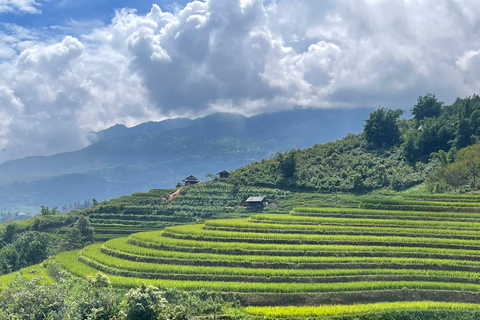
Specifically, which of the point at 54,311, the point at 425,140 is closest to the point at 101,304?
the point at 54,311

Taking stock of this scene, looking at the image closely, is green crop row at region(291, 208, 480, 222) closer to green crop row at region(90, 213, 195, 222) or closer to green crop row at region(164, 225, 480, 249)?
green crop row at region(164, 225, 480, 249)

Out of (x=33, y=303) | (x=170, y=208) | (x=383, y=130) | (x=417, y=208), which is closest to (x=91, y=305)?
(x=33, y=303)

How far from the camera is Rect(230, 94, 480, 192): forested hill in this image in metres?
73.7

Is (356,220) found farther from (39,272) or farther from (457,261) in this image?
(39,272)

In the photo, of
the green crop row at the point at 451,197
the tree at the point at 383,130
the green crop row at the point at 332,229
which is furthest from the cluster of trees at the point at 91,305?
the tree at the point at 383,130

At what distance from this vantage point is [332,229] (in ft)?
158

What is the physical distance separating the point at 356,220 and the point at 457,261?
1457cm

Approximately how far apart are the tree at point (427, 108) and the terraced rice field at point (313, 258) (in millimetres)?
58207

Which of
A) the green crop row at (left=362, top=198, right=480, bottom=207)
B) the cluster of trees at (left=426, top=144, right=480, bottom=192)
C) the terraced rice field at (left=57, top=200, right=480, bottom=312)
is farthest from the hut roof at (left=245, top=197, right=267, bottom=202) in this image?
the cluster of trees at (left=426, top=144, right=480, bottom=192)

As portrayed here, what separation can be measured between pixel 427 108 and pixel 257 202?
58387 millimetres

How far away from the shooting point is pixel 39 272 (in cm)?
4612

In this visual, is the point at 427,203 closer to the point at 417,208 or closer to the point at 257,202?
the point at 417,208

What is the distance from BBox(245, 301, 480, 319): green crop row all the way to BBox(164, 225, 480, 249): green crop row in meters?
11.1

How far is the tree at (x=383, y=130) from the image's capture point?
91438 millimetres
